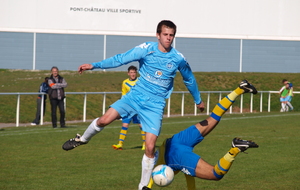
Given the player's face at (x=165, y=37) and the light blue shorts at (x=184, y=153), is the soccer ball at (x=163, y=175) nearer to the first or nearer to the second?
the light blue shorts at (x=184, y=153)

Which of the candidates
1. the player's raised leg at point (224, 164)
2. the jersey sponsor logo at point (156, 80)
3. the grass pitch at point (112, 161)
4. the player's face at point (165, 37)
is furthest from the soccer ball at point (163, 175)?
the grass pitch at point (112, 161)

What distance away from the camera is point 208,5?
46.9 meters

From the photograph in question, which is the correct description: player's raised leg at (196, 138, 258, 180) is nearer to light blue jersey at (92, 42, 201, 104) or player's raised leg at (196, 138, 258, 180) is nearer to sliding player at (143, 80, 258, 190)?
sliding player at (143, 80, 258, 190)

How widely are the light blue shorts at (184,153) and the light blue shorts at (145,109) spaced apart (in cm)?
39

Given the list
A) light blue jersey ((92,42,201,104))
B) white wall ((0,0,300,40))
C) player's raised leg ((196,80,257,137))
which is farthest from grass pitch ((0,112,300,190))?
white wall ((0,0,300,40))

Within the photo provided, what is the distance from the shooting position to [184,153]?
812 cm

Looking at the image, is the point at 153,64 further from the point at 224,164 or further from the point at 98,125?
the point at 224,164

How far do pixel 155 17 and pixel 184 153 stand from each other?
38493mm

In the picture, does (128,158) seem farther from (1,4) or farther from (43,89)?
(1,4)

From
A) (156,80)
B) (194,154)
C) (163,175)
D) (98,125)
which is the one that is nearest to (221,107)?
(194,154)

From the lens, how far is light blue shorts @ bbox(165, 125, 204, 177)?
8.02 meters

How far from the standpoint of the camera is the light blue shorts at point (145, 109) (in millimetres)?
8648

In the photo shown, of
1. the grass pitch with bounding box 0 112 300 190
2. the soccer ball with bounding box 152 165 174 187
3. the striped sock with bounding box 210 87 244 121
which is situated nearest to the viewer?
the soccer ball with bounding box 152 165 174 187

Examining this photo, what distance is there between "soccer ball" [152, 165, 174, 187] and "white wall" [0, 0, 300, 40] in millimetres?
38037
